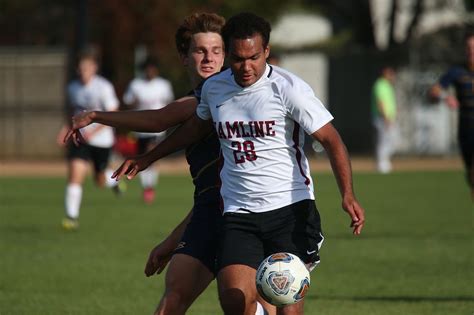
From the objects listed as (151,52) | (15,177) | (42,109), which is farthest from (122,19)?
(15,177)

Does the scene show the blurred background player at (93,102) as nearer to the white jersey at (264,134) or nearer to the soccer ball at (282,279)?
the white jersey at (264,134)

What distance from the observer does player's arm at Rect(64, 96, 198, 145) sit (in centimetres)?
677

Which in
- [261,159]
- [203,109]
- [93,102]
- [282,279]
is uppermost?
[203,109]

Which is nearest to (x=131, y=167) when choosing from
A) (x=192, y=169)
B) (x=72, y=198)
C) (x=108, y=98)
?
(x=192, y=169)

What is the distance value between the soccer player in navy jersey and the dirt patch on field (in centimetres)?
2211

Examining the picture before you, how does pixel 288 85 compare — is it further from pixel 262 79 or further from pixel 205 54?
pixel 205 54

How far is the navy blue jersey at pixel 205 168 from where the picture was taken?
22.7 feet

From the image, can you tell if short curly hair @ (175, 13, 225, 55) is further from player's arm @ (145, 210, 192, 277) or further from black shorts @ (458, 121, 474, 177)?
black shorts @ (458, 121, 474, 177)

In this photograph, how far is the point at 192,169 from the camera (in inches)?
279

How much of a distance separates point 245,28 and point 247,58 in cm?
17

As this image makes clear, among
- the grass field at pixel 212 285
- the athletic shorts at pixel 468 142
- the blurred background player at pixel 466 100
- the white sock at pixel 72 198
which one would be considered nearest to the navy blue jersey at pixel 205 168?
the grass field at pixel 212 285

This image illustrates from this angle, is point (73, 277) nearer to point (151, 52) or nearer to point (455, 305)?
point (455, 305)

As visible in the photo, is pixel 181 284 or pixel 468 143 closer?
pixel 181 284

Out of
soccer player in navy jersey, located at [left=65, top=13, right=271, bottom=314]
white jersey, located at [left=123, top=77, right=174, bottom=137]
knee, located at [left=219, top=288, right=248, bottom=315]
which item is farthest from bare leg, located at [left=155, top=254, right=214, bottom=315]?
white jersey, located at [left=123, top=77, right=174, bottom=137]
